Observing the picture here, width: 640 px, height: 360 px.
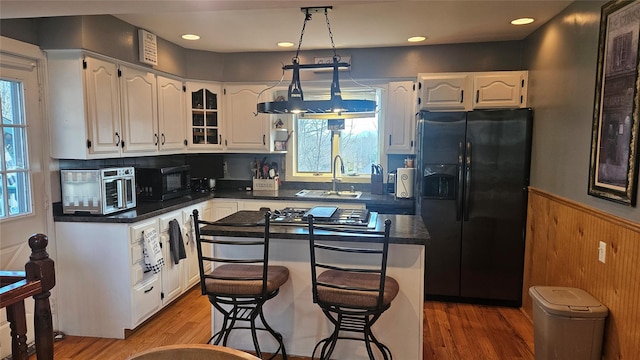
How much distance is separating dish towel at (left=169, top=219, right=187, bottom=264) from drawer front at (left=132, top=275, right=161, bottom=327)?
251 mm

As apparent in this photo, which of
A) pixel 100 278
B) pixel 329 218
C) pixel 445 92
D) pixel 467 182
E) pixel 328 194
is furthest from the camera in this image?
pixel 328 194

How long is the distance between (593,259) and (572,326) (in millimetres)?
431

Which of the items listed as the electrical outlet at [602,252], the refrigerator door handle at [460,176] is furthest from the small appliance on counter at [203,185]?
the electrical outlet at [602,252]

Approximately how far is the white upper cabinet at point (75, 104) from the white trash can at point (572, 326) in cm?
327

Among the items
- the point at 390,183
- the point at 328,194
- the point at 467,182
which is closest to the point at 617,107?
the point at 467,182

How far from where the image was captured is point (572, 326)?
7.14ft

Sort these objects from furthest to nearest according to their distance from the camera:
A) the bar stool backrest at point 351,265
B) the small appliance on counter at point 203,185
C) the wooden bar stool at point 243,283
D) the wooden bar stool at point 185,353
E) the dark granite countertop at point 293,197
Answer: the small appliance on counter at point 203,185
the dark granite countertop at point 293,197
the wooden bar stool at point 243,283
the bar stool backrest at point 351,265
the wooden bar stool at point 185,353

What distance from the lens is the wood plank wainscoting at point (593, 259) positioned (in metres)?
1.94

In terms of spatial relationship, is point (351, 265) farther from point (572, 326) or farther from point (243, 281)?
point (572, 326)

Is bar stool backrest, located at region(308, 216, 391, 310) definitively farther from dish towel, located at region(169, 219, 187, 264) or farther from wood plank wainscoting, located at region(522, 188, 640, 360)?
dish towel, located at region(169, 219, 187, 264)

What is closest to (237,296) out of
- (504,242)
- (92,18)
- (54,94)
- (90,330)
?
(90,330)

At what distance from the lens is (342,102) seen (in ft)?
7.58

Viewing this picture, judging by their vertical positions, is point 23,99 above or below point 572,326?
above

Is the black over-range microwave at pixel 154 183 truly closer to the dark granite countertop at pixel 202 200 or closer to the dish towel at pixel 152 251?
the dark granite countertop at pixel 202 200
